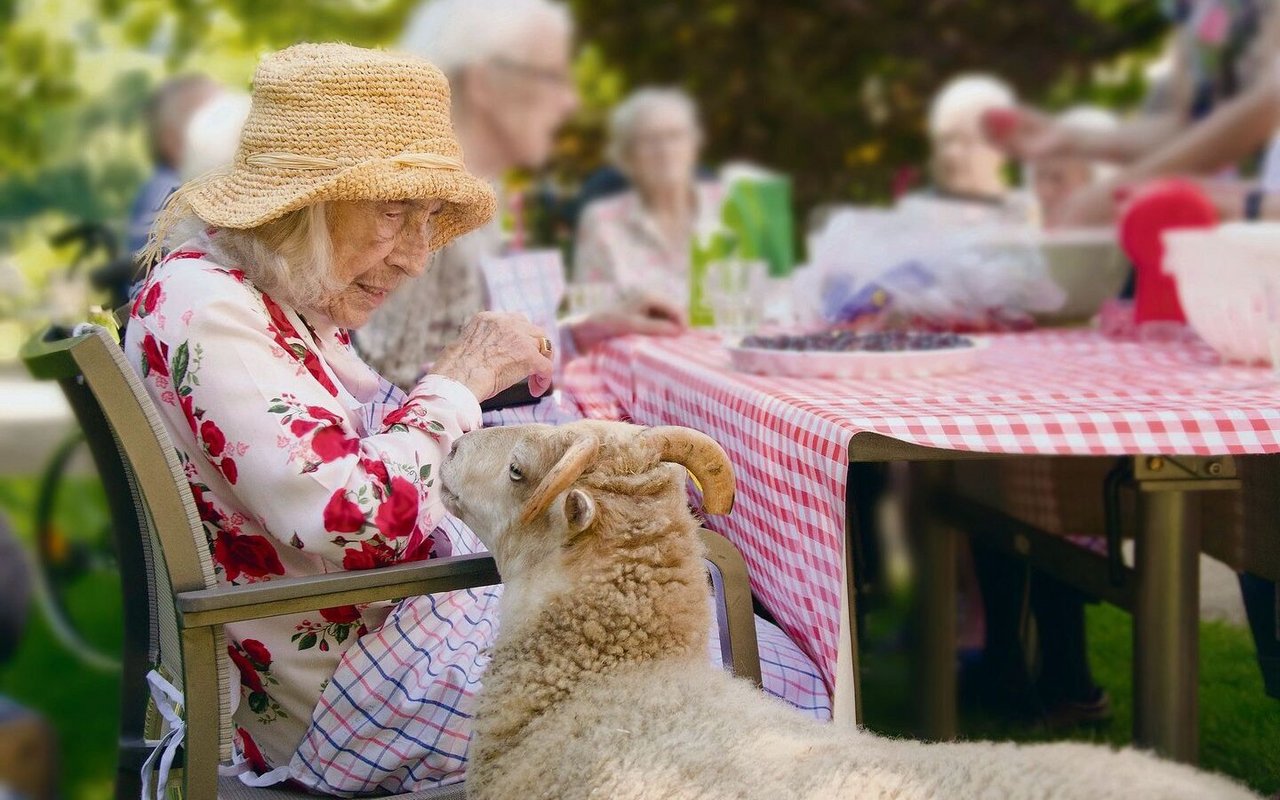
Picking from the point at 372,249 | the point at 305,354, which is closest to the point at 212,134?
the point at 372,249

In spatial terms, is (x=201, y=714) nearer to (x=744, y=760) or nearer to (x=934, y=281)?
(x=744, y=760)

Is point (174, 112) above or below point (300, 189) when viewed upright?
above

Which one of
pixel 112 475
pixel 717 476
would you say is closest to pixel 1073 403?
pixel 717 476

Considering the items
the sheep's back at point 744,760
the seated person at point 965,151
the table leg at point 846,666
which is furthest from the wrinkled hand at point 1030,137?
the sheep's back at point 744,760

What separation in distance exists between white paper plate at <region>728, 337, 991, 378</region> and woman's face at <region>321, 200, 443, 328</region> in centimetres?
70

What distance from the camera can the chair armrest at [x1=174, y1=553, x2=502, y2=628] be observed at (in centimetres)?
163

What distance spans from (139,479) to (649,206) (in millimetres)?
4358

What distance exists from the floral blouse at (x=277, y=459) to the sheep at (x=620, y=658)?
0.10 meters

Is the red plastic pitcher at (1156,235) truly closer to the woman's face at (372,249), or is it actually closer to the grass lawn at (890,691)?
the grass lawn at (890,691)

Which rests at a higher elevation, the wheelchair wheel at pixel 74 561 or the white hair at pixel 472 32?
the white hair at pixel 472 32

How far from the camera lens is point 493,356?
1978 millimetres

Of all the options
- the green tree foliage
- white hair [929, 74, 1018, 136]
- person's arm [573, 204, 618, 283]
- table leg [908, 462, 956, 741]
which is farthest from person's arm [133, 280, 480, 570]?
the green tree foliage

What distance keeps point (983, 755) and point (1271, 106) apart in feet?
10.6

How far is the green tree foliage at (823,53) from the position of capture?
9445mm
